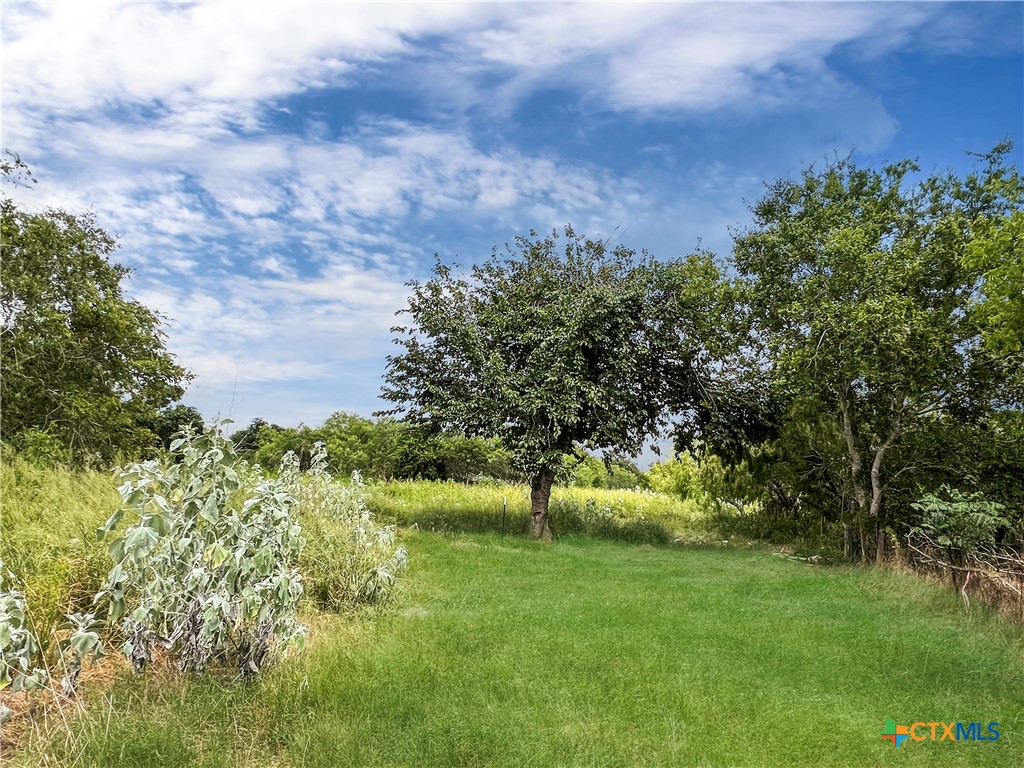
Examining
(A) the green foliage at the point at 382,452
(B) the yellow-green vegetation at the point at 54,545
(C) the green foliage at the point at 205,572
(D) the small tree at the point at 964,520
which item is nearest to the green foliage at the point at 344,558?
(C) the green foliage at the point at 205,572

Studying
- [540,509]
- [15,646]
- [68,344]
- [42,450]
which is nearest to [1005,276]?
[15,646]

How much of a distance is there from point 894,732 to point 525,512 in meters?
12.2

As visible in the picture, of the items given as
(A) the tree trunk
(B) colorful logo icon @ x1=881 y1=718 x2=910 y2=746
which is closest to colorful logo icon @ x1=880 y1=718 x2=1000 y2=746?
(B) colorful logo icon @ x1=881 y1=718 x2=910 y2=746

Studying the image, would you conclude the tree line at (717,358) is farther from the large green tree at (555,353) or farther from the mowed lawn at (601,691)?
the mowed lawn at (601,691)

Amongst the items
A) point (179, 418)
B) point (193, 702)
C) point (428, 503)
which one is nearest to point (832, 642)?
point (193, 702)

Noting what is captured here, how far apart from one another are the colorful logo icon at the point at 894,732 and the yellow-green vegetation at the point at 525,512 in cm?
993

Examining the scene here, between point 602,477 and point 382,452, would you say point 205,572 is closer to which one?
point 382,452

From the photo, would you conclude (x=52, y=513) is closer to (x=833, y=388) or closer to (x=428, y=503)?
(x=428, y=503)

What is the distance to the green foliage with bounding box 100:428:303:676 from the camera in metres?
4.36

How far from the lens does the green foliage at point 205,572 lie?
436cm

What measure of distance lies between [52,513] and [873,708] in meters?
8.14

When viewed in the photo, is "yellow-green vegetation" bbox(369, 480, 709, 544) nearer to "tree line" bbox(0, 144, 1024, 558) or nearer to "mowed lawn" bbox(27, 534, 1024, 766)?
"tree line" bbox(0, 144, 1024, 558)

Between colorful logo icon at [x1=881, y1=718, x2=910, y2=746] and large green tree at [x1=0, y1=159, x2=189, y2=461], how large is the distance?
52.1ft

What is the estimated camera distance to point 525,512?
16.4m
